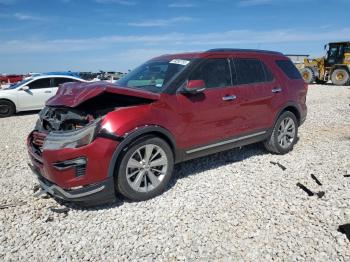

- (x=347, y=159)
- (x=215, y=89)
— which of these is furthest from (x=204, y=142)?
(x=347, y=159)

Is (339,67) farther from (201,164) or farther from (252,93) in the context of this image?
(201,164)

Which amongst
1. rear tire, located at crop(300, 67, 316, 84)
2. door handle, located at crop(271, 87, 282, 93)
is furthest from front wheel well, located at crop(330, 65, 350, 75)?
door handle, located at crop(271, 87, 282, 93)

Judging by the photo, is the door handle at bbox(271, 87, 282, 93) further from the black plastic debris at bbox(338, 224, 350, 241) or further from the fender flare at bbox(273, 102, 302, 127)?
the black plastic debris at bbox(338, 224, 350, 241)

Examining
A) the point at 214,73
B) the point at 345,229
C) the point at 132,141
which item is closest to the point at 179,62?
the point at 214,73

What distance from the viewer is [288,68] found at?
6.51 meters

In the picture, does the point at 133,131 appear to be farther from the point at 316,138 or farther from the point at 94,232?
the point at 316,138

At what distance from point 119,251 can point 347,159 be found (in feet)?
14.4

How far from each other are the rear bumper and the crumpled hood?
0.97 meters

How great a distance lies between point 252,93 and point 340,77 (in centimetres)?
2072

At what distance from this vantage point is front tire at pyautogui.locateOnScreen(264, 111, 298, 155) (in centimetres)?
621

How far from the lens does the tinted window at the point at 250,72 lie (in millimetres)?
5469

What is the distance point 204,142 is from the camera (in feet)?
16.3

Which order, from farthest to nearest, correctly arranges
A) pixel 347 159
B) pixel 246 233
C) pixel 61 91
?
pixel 347 159
pixel 61 91
pixel 246 233

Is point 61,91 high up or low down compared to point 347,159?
up
